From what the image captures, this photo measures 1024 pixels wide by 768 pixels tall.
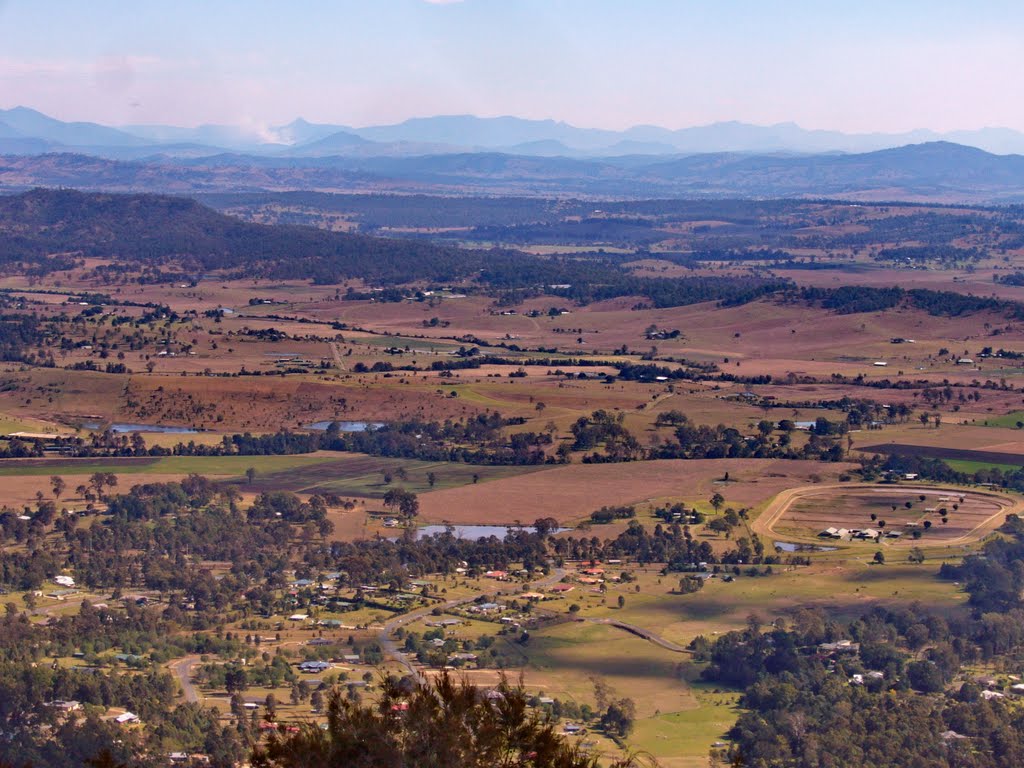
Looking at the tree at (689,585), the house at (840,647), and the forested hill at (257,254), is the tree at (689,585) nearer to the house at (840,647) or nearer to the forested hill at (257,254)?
the house at (840,647)

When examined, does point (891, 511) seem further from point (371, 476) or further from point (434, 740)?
point (434, 740)

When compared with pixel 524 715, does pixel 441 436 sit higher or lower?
lower

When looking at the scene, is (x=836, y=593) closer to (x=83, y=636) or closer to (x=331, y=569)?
(x=331, y=569)

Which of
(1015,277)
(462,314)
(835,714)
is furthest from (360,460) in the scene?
(1015,277)

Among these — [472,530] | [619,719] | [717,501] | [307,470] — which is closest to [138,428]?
[307,470]

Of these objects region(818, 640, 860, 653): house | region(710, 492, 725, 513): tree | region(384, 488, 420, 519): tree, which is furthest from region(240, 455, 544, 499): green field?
region(818, 640, 860, 653): house

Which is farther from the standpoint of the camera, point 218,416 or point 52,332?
point 52,332

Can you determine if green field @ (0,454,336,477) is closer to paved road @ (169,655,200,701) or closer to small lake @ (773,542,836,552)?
small lake @ (773,542,836,552)
